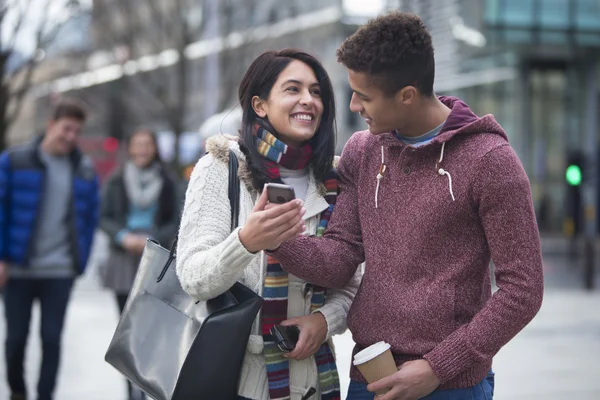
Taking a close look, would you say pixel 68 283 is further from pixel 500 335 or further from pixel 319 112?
pixel 500 335

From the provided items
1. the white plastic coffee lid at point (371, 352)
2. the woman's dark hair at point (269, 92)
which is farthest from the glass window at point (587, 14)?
the white plastic coffee lid at point (371, 352)

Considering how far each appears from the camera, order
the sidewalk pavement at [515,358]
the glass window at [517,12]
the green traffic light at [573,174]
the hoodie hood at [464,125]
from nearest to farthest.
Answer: the hoodie hood at [464,125] < the sidewalk pavement at [515,358] < the green traffic light at [573,174] < the glass window at [517,12]

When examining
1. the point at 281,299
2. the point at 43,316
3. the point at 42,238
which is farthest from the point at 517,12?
the point at 281,299

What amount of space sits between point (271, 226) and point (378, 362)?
1.60ft

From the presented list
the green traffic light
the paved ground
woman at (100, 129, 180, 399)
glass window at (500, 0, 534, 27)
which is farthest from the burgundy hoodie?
glass window at (500, 0, 534, 27)

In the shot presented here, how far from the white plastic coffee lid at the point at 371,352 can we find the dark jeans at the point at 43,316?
3.82 m

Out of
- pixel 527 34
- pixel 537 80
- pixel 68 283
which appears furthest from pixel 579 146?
pixel 68 283

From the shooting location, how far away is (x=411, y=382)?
8.00ft

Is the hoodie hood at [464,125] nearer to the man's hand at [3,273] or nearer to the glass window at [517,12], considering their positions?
the man's hand at [3,273]

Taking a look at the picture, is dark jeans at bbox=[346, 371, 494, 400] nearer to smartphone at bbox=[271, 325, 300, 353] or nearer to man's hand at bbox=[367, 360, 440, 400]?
man's hand at bbox=[367, 360, 440, 400]

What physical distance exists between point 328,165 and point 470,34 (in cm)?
2782

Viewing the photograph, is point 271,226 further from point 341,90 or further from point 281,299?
point 341,90

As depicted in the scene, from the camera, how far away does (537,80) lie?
117 feet

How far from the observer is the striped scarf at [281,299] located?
277cm
